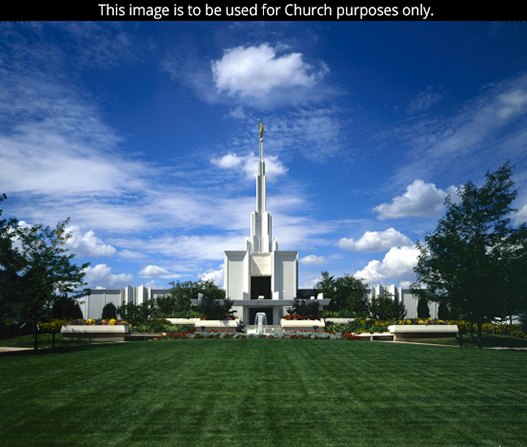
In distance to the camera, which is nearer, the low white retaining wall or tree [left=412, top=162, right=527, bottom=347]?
tree [left=412, top=162, right=527, bottom=347]

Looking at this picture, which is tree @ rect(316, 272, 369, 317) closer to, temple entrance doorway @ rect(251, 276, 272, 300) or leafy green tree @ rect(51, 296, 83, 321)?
temple entrance doorway @ rect(251, 276, 272, 300)

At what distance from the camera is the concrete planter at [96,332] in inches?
A: 856

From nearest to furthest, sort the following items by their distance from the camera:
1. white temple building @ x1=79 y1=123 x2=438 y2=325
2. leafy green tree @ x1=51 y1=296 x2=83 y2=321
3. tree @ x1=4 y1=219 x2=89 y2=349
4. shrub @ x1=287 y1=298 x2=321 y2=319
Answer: tree @ x1=4 y1=219 x2=89 y2=349
leafy green tree @ x1=51 y1=296 x2=83 y2=321
shrub @ x1=287 y1=298 x2=321 y2=319
white temple building @ x1=79 y1=123 x2=438 y2=325

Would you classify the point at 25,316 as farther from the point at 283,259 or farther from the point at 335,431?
the point at 283,259

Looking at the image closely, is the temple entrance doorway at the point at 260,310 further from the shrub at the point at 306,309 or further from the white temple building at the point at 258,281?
the shrub at the point at 306,309

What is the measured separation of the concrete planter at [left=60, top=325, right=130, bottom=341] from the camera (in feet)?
71.4

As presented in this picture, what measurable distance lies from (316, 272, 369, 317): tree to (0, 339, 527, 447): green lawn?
23.7m

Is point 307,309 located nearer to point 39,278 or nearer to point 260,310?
point 260,310

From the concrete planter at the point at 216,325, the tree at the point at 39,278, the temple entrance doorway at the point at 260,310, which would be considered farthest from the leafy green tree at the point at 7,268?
the temple entrance doorway at the point at 260,310

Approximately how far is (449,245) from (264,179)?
25.4 metres

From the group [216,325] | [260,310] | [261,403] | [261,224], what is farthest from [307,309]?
[261,403]

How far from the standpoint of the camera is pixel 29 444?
5781 mm

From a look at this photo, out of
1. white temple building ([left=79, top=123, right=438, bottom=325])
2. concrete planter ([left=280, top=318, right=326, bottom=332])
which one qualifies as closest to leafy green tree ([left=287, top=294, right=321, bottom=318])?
concrete planter ([left=280, top=318, right=326, bottom=332])

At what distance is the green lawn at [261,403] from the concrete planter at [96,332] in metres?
9.78
